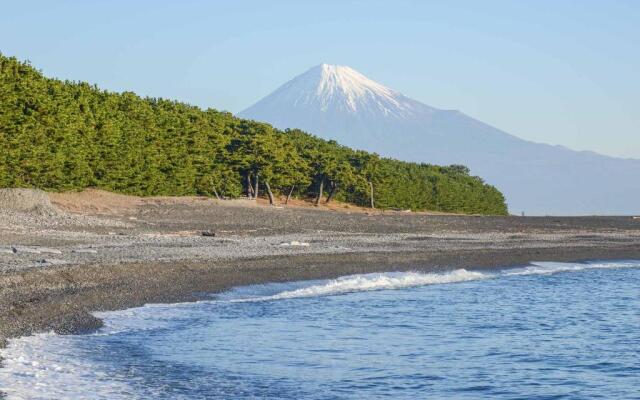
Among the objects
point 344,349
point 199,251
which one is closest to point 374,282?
point 199,251

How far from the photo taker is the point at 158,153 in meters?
75.4

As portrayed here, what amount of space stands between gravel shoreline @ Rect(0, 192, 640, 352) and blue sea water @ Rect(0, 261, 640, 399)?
1.49 meters

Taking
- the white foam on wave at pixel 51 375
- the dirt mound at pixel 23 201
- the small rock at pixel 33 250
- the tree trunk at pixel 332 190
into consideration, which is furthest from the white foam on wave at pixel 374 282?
the tree trunk at pixel 332 190

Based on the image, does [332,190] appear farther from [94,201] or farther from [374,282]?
[374,282]

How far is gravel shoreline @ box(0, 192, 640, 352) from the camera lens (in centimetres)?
2473

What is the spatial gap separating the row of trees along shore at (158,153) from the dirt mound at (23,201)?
6395mm

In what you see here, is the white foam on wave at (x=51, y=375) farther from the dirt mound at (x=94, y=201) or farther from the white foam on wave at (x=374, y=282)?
the dirt mound at (x=94, y=201)

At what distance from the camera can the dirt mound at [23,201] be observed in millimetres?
46341

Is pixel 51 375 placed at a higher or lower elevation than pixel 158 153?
lower

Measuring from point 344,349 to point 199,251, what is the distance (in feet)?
53.8

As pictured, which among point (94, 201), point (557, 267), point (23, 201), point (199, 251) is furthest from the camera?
point (94, 201)

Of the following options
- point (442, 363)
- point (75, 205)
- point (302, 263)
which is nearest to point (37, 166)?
point (75, 205)

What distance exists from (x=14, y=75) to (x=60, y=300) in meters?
36.6

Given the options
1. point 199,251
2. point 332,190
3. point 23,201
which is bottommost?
point 199,251
